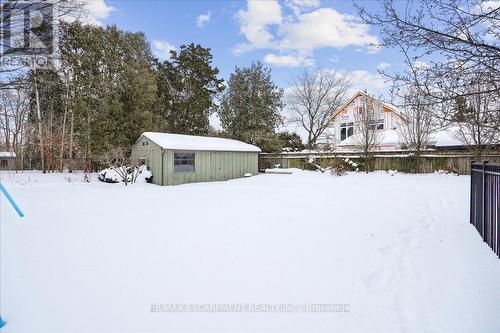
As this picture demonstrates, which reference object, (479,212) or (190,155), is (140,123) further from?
(479,212)

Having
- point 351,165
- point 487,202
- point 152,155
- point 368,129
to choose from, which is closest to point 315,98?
point 368,129

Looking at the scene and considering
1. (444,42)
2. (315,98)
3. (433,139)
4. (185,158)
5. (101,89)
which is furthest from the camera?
(315,98)

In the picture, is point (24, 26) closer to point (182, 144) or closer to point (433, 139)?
point (182, 144)

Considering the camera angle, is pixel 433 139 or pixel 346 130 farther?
pixel 346 130

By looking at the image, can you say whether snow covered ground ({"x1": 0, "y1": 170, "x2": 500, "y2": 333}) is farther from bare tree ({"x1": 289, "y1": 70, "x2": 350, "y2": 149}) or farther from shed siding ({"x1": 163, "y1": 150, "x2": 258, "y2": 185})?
bare tree ({"x1": 289, "y1": 70, "x2": 350, "y2": 149})

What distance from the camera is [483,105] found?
3.88m

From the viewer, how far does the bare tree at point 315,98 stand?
28328 millimetres

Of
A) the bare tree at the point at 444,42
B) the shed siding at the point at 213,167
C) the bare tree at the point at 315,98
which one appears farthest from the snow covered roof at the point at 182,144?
the bare tree at the point at 315,98

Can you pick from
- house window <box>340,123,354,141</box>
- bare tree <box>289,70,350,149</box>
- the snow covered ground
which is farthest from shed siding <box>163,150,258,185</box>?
bare tree <box>289,70,350,149</box>

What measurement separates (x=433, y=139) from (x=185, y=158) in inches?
638

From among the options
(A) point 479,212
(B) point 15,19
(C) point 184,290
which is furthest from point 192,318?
(B) point 15,19

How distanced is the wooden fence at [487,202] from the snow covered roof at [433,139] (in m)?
12.5

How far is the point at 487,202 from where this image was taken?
13.6 ft

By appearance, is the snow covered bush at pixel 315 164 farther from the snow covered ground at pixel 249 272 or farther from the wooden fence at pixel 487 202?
the wooden fence at pixel 487 202
